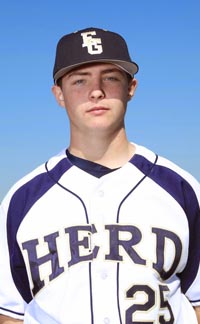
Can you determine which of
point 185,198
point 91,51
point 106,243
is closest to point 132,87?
point 91,51

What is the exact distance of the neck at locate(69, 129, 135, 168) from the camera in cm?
359

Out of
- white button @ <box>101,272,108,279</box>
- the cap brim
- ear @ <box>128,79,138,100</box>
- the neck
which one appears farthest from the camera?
ear @ <box>128,79,138,100</box>

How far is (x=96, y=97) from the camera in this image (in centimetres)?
337

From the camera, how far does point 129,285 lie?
3.35 meters

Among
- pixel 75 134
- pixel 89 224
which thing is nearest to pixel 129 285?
pixel 89 224

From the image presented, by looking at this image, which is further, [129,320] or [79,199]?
[79,199]

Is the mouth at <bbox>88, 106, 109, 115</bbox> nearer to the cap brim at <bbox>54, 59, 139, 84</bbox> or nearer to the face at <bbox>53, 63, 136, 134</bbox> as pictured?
the face at <bbox>53, 63, 136, 134</bbox>

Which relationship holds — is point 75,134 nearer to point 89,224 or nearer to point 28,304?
point 89,224

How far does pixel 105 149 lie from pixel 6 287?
4.39 feet

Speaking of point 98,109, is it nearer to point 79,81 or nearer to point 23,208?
point 79,81

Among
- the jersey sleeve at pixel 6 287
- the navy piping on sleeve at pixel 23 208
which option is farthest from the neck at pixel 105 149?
the jersey sleeve at pixel 6 287

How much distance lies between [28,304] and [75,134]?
4.42 ft

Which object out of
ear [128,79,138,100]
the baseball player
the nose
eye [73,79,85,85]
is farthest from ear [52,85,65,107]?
ear [128,79,138,100]

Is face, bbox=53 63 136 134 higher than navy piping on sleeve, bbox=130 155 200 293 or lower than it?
higher
